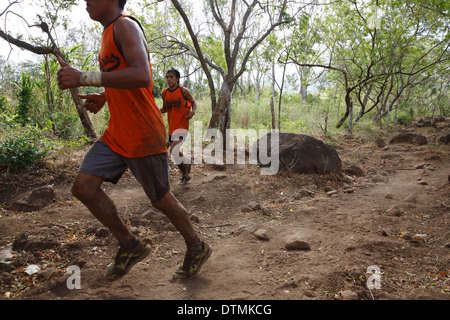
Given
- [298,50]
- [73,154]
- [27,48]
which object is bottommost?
[73,154]

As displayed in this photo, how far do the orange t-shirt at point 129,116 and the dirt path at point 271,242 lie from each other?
0.91m

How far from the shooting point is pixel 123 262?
2010mm

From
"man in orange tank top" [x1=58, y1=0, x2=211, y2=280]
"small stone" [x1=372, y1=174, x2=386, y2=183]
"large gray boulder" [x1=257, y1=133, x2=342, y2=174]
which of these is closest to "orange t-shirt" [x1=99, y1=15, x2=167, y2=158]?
"man in orange tank top" [x1=58, y1=0, x2=211, y2=280]

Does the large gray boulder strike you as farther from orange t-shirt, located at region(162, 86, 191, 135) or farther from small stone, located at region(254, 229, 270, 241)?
small stone, located at region(254, 229, 270, 241)

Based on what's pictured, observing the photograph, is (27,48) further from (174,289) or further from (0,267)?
(174,289)

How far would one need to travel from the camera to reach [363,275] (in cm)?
205

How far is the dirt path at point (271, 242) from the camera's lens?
197 centimetres

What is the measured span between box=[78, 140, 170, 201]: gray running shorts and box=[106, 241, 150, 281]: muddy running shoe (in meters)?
0.41

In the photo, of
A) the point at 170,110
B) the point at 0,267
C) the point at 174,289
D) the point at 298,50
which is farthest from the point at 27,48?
the point at 298,50

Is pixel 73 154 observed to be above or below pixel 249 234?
above

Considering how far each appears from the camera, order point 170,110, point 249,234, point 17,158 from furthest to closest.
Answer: point 170,110
point 17,158
point 249,234

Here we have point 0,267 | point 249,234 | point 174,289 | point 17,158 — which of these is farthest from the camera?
point 17,158

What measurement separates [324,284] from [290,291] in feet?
0.75

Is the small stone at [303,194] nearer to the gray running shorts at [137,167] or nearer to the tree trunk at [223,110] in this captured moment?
the gray running shorts at [137,167]
